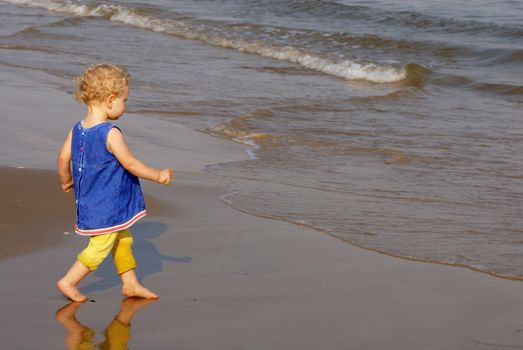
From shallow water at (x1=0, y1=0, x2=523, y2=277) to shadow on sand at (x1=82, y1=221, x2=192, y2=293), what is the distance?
0.77 meters

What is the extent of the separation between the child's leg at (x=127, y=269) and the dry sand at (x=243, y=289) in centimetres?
8

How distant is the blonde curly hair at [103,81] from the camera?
14.0 feet

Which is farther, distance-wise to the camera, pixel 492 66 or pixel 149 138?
pixel 492 66

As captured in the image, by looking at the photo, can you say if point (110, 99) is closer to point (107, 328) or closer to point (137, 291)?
point (137, 291)

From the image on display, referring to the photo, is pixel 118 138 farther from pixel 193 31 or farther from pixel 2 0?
pixel 2 0

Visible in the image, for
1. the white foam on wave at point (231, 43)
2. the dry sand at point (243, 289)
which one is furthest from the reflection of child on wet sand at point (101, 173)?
the white foam on wave at point (231, 43)

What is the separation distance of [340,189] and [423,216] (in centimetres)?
79

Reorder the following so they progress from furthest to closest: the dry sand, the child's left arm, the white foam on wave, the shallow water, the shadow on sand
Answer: the white foam on wave → the shallow water → the shadow on sand → the child's left arm → the dry sand

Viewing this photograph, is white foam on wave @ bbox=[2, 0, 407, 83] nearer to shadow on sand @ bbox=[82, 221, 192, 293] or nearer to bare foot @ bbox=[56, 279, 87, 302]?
shadow on sand @ bbox=[82, 221, 192, 293]

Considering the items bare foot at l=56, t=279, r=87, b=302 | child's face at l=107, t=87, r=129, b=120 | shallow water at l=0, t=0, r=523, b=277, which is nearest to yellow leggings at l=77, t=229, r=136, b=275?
bare foot at l=56, t=279, r=87, b=302

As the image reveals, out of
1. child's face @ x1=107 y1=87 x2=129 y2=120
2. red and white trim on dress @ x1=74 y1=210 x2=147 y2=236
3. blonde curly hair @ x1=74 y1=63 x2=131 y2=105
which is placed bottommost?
red and white trim on dress @ x1=74 y1=210 x2=147 y2=236

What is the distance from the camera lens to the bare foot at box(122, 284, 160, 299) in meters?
4.35

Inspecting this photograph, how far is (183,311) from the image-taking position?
424 centimetres

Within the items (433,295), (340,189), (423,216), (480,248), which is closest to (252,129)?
(340,189)
